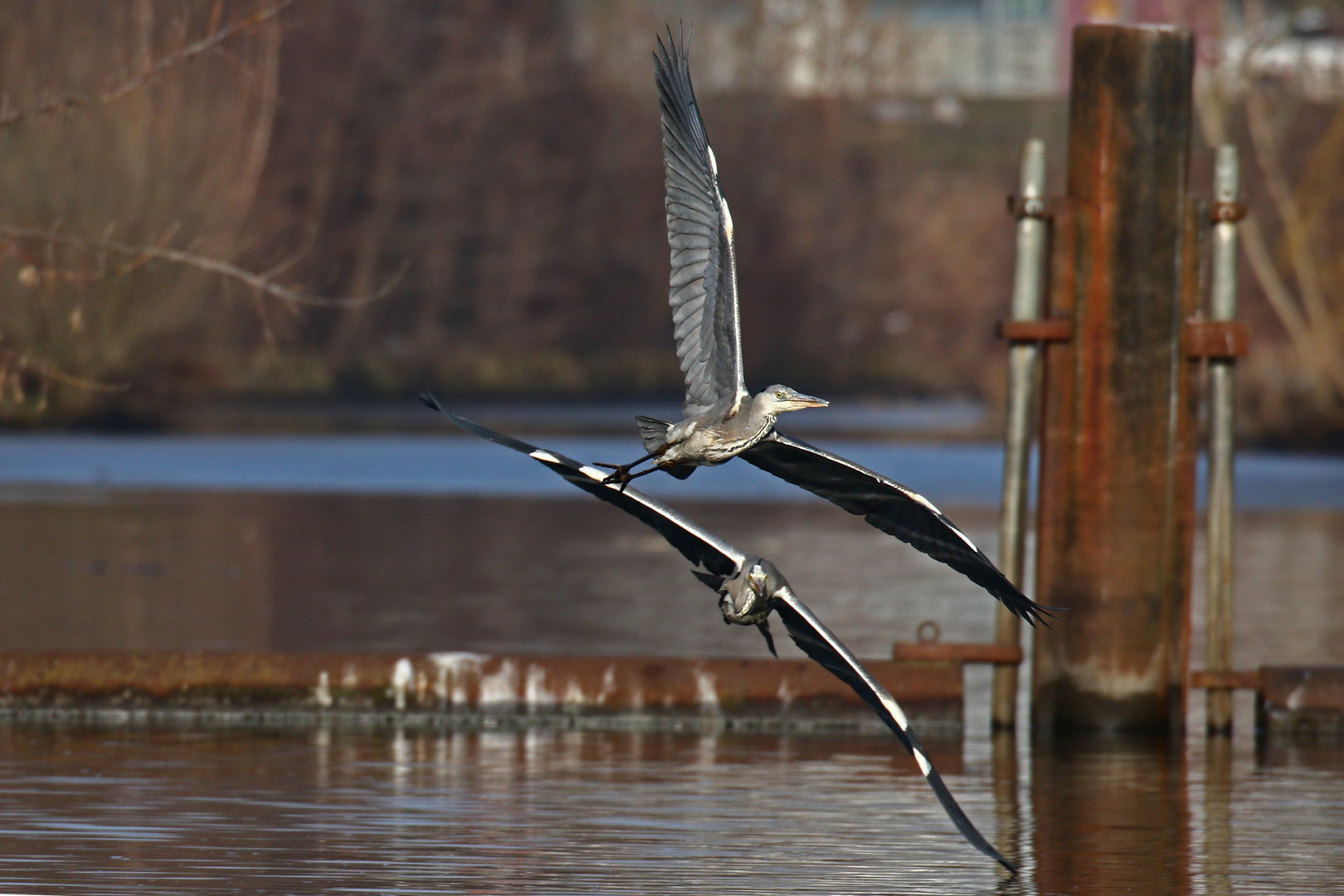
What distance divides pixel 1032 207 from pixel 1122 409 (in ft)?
3.07

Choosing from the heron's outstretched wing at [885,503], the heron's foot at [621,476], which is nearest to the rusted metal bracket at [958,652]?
the heron's outstretched wing at [885,503]

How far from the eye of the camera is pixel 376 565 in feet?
58.0

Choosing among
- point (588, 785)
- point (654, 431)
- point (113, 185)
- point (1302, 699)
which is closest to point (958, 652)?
point (1302, 699)

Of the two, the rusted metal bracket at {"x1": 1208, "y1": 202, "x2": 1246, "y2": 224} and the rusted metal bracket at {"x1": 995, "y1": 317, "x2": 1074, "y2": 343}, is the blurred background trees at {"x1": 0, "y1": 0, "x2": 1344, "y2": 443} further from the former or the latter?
the rusted metal bracket at {"x1": 995, "y1": 317, "x2": 1074, "y2": 343}

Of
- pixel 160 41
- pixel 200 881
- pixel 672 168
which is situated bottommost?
pixel 200 881

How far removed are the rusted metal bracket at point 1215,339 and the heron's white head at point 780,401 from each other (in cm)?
426

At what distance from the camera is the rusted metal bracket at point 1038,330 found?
10.6 m

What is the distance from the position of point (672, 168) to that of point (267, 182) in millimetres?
46161

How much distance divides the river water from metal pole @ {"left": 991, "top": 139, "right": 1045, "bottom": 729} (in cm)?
80

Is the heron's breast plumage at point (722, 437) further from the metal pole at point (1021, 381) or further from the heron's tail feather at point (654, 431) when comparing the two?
the metal pole at point (1021, 381)

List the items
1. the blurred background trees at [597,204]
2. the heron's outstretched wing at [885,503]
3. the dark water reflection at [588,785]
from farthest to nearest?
the blurred background trees at [597,204] → the dark water reflection at [588,785] → the heron's outstretched wing at [885,503]

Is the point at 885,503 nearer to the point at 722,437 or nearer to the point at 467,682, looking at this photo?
the point at 722,437

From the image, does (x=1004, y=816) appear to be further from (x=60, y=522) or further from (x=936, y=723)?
(x=60, y=522)

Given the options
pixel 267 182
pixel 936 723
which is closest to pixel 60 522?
pixel 936 723
